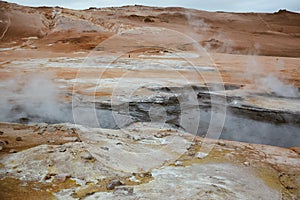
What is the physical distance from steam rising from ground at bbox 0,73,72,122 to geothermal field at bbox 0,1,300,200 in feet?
0.07

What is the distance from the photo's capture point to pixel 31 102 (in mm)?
6398

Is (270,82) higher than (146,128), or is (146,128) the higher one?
(270,82)

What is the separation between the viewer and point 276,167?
396 cm

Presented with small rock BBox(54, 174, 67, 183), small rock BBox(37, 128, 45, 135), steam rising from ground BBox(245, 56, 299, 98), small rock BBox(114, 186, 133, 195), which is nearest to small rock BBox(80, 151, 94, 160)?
small rock BBox(54, 174, 67, 183)

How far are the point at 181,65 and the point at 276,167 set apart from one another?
309 inches

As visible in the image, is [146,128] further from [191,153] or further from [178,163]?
[178,163]

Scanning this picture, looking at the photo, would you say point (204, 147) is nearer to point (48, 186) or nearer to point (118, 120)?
point (118, 120)

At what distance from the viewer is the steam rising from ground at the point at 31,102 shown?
5.77 metres

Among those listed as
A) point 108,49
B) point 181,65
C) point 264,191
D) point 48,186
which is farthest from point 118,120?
point 108,49

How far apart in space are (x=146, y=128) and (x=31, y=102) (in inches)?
99.7

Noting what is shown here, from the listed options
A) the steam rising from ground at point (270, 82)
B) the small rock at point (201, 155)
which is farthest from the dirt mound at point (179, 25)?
the small rock at point (201, 155)

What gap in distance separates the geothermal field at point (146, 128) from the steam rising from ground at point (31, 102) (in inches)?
0.8

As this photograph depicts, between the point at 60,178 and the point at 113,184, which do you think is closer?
the point at 113,184

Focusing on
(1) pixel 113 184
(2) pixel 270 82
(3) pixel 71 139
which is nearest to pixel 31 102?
(3) pixel 71 139
